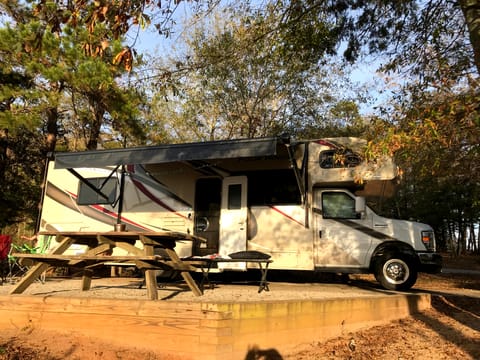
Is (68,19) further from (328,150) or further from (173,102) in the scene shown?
(173,102)

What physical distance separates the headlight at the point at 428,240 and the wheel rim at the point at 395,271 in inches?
22.8

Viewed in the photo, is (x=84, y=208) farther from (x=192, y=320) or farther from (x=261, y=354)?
(x=261, y=354)

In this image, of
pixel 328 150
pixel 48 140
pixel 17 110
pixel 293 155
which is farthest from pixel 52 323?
pixel 48 140

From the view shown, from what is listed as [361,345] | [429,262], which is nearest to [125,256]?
[361,345]

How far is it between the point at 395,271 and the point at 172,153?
480 cm

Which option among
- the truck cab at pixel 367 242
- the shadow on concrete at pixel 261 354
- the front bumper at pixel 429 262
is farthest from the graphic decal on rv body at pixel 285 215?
the shadow on concrete at pixel 261 354

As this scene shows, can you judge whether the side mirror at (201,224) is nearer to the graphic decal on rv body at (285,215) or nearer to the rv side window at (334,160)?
the graphic decal on rv body at (285,215)

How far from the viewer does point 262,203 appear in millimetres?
8547

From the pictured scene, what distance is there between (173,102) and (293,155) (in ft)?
45.1

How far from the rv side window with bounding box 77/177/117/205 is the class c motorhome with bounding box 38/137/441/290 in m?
0.02

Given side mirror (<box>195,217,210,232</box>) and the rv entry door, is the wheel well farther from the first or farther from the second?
side mirror (<box>195,217,210,232</box>)

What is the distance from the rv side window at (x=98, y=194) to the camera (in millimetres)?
9406

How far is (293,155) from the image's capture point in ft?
26.8

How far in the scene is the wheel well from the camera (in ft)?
25.5
